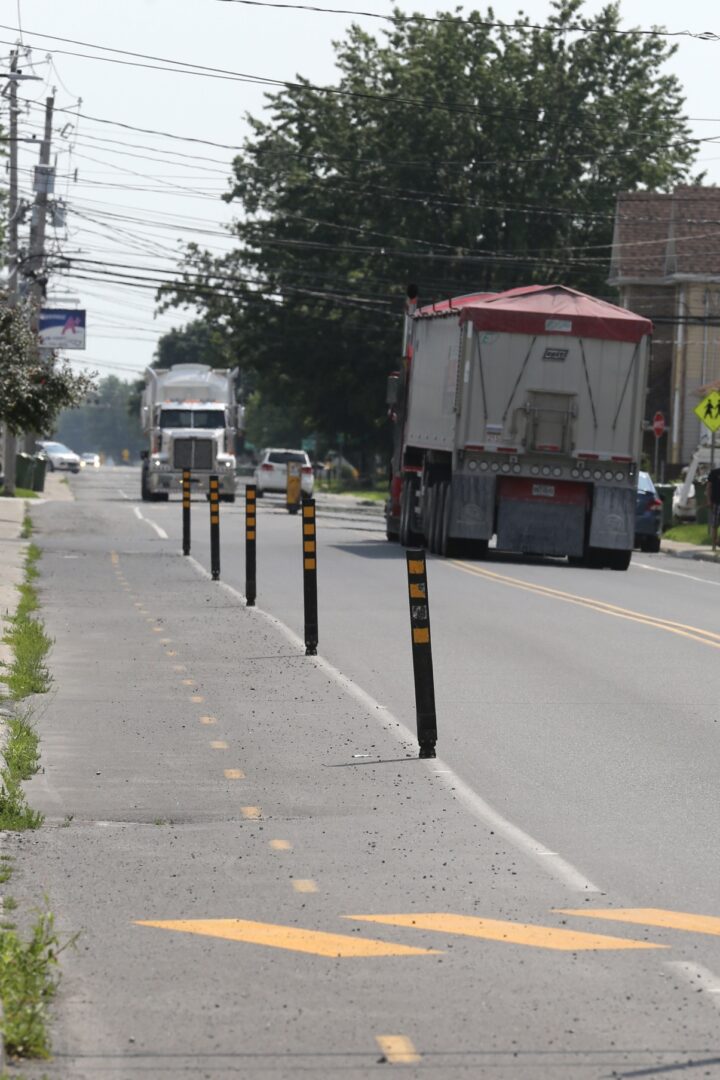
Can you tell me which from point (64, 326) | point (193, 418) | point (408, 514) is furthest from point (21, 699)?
point (64, 326)

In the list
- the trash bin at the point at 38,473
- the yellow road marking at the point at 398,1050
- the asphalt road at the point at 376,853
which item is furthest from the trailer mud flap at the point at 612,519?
the trash bin at the point at 38,473

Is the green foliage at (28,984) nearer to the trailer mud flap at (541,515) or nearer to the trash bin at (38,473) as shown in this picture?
the trailer mud flap at (541,515)

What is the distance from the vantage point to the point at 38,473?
204 feet

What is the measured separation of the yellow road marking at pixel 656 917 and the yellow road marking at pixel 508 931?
27cm

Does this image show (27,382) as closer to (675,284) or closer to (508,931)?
(508,931)

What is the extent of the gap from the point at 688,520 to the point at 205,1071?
45769mm

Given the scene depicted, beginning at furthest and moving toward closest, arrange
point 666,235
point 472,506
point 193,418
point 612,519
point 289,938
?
point 666,235 → point 193,418 → point 612,519 → point 472,506 → point 289,938

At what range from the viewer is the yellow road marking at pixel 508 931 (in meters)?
6.98

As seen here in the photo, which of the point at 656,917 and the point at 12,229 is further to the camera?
the point at 12,229

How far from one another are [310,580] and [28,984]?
11.0m

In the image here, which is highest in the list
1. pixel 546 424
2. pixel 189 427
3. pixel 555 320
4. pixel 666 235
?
pixel 666 235

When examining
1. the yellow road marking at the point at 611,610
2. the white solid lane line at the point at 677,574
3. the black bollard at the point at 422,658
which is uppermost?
the black bollard at the point at 422,658

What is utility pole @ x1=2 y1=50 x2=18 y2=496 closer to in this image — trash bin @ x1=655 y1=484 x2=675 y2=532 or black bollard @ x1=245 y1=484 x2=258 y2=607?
trash bin @ x1=655 y1=484 x2=675 y2=532

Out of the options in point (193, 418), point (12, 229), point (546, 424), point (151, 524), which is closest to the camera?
point (546, 424)
